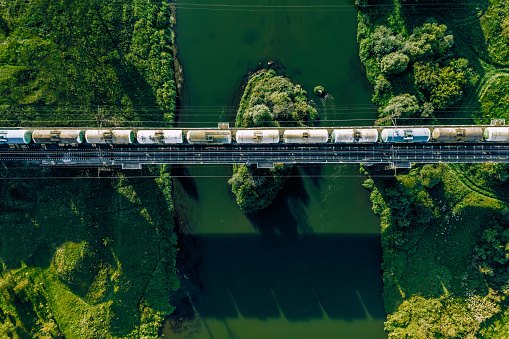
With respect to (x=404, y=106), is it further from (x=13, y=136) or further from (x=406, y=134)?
(x=13, y=136)

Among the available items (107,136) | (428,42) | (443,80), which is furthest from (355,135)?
(107,136)

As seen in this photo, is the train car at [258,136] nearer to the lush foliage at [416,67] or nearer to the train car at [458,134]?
the lush foliage at [416,67]

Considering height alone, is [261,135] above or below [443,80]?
below

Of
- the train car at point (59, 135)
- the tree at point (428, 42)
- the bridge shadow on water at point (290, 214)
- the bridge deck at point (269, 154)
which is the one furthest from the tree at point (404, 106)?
the train car at point (59, 135)

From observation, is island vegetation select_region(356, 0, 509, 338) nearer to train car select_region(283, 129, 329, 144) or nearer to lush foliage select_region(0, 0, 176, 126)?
train car select_region(283, 129, 329, 144)

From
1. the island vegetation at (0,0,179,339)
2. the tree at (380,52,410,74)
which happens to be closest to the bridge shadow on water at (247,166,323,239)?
the island vegetation at (0,0,179,339)

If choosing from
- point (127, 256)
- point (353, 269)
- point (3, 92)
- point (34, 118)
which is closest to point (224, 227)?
point (127, 256)
